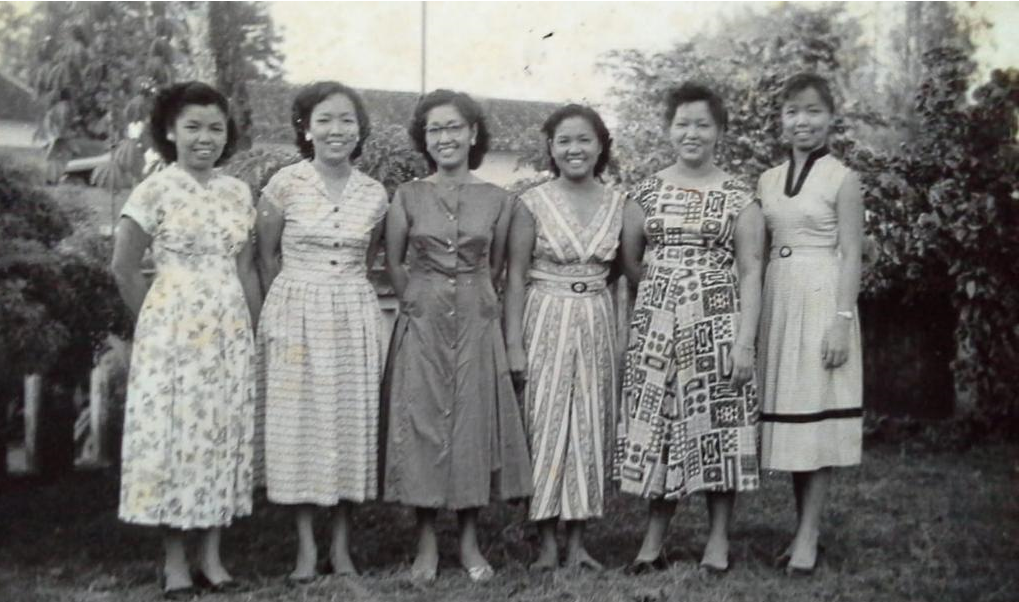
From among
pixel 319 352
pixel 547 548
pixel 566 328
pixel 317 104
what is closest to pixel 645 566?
pixel 547 548

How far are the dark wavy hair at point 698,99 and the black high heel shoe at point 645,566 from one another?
1.80m

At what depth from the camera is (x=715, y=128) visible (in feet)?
13.6

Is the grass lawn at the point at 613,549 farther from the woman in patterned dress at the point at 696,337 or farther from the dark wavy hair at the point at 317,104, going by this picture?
the dark wavy hair at the point at 317,104

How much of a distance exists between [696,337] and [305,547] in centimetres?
175

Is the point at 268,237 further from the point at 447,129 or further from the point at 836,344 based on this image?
the point at 836,344

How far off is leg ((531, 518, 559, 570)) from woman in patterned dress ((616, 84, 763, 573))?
0.36 m

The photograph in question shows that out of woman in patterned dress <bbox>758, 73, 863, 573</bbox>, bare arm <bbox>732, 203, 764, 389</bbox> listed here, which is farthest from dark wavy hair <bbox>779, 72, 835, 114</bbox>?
bare arm <bbox>732, 203, 764, 389</bbox>

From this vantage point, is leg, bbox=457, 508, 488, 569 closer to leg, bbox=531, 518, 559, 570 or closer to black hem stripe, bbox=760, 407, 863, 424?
leg, bbox=531, 518, 559, 570

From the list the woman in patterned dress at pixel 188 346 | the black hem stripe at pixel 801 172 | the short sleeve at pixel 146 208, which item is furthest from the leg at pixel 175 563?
the black hem stripe at pixel 801 172

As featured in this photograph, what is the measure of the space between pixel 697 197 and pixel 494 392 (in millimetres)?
1120

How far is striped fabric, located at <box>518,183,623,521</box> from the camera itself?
4133 mm

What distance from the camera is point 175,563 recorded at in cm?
389

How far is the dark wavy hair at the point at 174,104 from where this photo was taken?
3957 mm

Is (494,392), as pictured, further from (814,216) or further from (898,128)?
(898,128)
